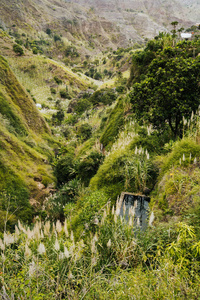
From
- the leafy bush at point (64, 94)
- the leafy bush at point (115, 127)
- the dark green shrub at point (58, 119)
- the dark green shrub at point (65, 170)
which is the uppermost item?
the leafy bush at point (64, 94)

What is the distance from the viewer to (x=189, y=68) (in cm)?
535

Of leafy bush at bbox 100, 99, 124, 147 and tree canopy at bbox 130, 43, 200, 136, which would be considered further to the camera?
leafy bush at bbox 100, 99, 124, 147

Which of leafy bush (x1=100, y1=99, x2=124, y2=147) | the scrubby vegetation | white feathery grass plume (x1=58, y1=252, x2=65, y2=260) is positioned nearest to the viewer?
the scrubby vegetation

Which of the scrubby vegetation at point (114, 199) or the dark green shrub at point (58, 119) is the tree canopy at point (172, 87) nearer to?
the scrubby vegetation at point (114, 199)

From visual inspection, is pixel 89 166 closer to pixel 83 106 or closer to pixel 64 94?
pixel 83 106

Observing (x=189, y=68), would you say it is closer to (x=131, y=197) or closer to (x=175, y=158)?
(x=175, y=158)

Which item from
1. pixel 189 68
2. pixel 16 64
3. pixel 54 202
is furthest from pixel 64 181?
pixel 16 64

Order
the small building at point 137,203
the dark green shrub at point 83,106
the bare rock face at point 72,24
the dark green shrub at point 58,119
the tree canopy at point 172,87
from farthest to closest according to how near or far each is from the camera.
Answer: the bare rock face at point 72,24, the dark green shrub at point 58,119, the dark green shrub at point 83,106, the tree canopy at point 172,87, the small building at point 137,203

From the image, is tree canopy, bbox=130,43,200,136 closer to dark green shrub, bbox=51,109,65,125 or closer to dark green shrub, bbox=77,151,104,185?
dark green shrub, bbox=77,151,104,185

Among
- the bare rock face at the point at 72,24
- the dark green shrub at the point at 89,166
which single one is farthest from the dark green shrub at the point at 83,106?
the bare rock face at the point at 72,24

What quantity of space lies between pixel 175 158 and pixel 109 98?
2285 centimetres

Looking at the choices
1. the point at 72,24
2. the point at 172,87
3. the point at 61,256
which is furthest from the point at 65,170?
the point at 72,24

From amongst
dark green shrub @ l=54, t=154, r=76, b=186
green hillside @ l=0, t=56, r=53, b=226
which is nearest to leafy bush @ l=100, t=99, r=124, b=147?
dark green shrub @ l=54, t=154, r=76, b=186

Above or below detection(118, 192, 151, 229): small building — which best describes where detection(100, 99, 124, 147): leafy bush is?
above
